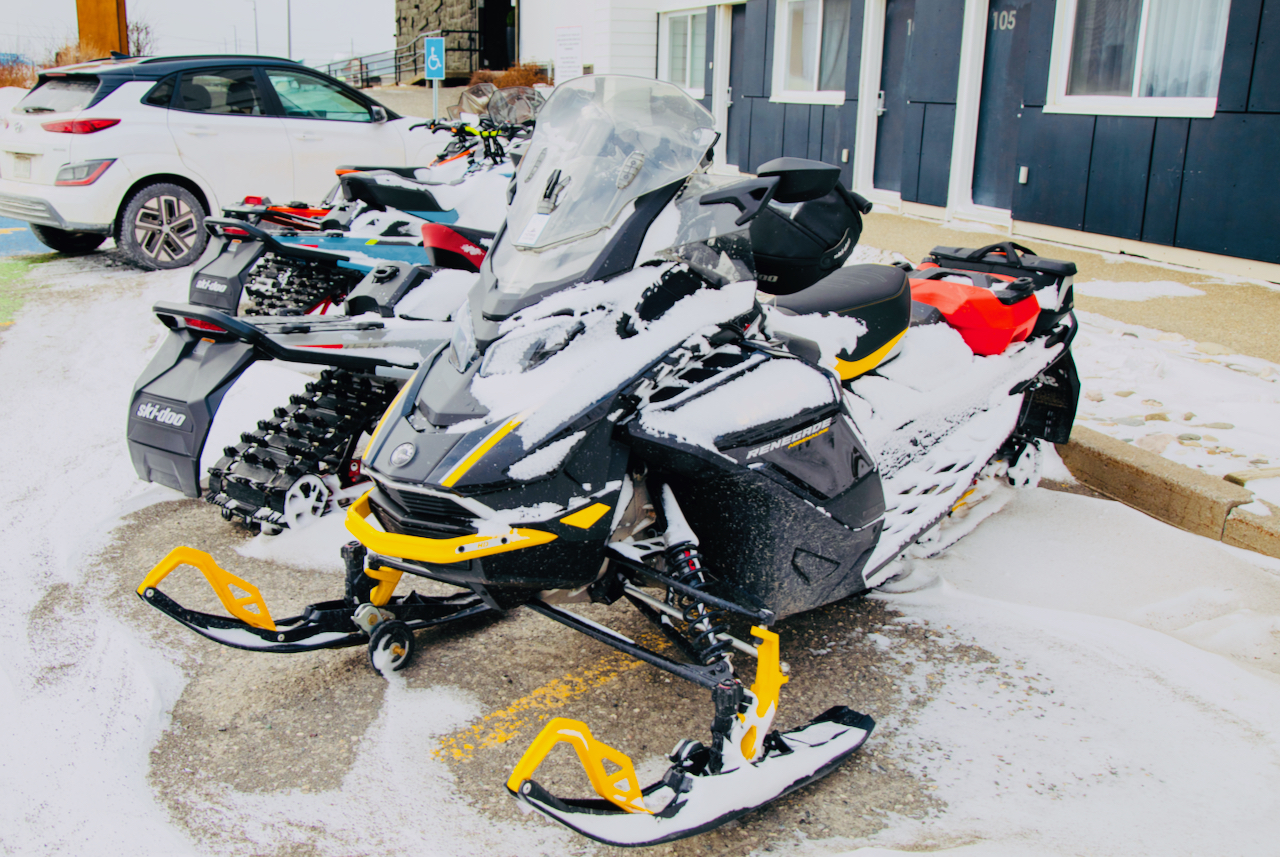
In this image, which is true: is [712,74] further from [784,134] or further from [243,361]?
[243,361]

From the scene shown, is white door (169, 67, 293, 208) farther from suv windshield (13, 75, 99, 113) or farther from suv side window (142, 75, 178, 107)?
suv windshield (13, 75, 99, 113)

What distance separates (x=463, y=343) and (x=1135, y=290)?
20.7 feet

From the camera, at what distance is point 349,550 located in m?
2.82

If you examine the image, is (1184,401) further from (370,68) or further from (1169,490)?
(370,68)

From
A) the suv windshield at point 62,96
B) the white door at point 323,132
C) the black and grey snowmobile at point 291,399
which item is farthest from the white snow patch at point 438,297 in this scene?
the suv windshield at point 62,96

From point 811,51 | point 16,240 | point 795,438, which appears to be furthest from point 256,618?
point 811,51

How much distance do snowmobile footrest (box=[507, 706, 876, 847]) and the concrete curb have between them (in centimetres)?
206

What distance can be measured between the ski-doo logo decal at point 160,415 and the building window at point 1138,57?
7.85 metres

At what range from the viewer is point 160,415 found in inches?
135

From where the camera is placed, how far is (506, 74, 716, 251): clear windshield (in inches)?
95.1

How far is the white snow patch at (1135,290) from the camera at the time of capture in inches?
276

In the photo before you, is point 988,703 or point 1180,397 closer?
point 988,703

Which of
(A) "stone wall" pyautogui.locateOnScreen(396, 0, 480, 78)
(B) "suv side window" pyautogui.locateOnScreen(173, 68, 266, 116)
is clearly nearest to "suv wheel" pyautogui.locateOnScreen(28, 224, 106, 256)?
(B) "suv side window" pyautogui.locateOnScreen(173, 68, 266, 116)

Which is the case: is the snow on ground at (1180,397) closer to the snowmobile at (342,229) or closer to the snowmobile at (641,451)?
the snowmobile at (641,451)
